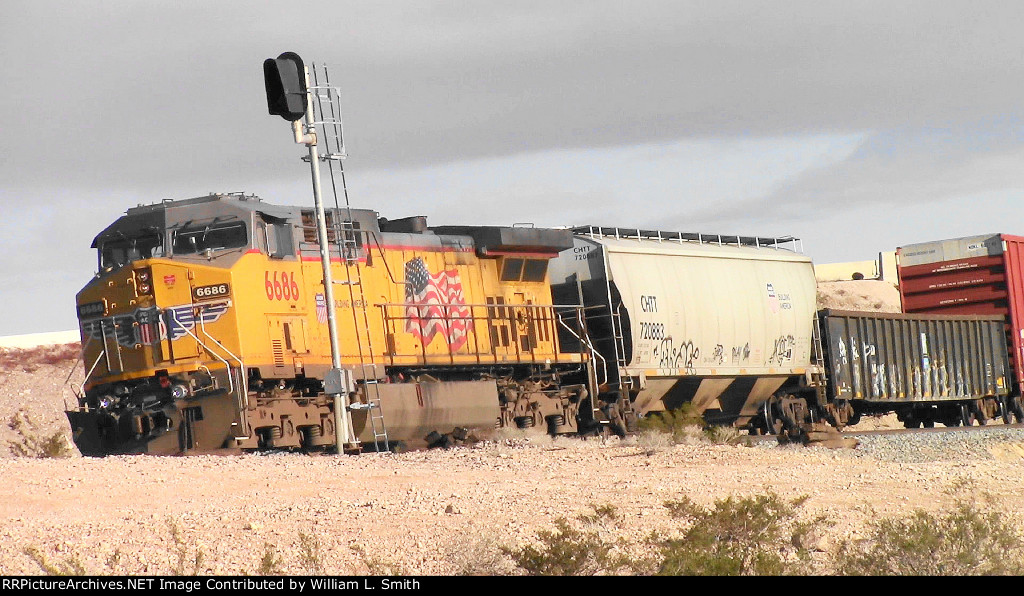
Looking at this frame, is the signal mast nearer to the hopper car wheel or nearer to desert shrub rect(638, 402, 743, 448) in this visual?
desert shrub rect(638, 402, 743, 448)

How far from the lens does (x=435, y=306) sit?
21.0m

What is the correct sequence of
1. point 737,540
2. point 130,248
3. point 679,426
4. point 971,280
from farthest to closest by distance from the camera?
point 971,280, point 679,426, point 130,248, point 737,540

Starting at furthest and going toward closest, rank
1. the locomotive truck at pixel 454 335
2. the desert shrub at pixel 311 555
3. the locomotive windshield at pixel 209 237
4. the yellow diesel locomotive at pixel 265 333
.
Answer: the locomotive windshield at pixel 209 237 < the locomotive truck at pixel 454 335 < the yellow diesel locomotive at pixel 265 333 < the desert shrub at pixel 311 555

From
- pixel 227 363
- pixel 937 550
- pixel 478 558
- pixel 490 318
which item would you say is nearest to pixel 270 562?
pixel 478 558

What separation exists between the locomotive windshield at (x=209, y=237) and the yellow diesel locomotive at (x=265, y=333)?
1cm

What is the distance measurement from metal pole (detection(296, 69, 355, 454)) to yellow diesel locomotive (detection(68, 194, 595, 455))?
227 millimetres

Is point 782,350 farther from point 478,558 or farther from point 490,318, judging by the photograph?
point 478,558

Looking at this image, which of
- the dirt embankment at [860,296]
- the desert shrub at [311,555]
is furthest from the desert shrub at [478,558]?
the dirt embankment at [860,296]

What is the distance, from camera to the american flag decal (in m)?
20.7

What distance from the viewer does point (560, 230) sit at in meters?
23.5

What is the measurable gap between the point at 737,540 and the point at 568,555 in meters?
1.90

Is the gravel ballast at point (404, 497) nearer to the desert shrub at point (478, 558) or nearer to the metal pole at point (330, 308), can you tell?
the desert shrub at point (478, 558)

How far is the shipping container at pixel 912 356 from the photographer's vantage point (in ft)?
90.9
